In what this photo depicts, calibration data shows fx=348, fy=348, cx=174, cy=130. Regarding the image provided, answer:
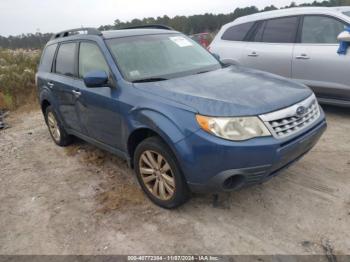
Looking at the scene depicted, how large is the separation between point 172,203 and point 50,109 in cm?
306

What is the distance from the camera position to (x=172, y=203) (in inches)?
130

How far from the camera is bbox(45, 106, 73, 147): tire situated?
5.34m

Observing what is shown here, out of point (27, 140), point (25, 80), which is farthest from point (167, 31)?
point (25, 80)

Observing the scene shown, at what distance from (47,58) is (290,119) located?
3958 millimetres

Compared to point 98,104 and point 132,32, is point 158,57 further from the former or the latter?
point 98,104

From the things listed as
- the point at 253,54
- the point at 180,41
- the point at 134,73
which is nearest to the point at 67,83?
the point at 134,73

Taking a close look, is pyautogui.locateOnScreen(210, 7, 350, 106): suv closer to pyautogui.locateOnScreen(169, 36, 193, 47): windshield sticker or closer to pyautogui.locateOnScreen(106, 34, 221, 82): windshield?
pyautogui.locateOnScreen(106, 34, 221, 82): windshield

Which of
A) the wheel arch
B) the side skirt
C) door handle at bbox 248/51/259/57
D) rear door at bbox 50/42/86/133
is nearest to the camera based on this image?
the wheel arch

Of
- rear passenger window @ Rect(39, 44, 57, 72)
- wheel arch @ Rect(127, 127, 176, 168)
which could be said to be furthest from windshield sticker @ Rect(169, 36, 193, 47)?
rear passenger window @ Rect(39, 44, 57, 72)

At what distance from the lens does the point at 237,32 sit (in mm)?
6711

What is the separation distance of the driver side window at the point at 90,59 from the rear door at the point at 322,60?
3346 millimetres

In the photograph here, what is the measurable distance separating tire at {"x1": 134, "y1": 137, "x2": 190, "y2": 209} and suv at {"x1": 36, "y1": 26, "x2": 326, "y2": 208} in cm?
1

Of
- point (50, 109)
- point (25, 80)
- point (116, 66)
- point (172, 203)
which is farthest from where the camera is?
point (25, 80)

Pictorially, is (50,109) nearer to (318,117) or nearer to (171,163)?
(171,163)
